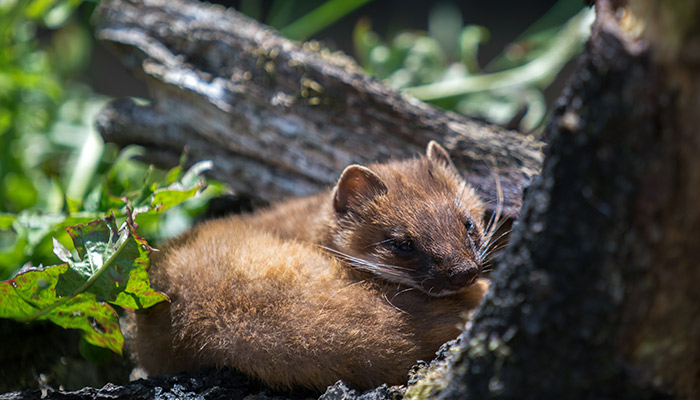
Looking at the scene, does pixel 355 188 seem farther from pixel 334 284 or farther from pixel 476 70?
pixel 476 70

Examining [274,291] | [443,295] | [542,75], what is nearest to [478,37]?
[542,75]

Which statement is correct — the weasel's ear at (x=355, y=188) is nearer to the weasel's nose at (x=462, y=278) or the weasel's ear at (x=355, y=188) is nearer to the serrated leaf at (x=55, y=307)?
the weasel's nose at (x=462, y=278)

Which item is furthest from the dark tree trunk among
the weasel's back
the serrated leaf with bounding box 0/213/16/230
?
the serrated leaf with bounding box 0/213/16/230

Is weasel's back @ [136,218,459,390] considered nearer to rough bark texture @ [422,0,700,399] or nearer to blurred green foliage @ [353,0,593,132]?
rough bark texture @ [422,0,700,399]

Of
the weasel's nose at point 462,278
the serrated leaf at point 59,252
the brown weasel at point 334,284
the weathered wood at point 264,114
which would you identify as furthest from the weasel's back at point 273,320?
the weathered wood at point 264,114

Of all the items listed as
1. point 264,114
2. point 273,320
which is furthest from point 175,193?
point 264,114

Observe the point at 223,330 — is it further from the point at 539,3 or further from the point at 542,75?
the point at 539,3
